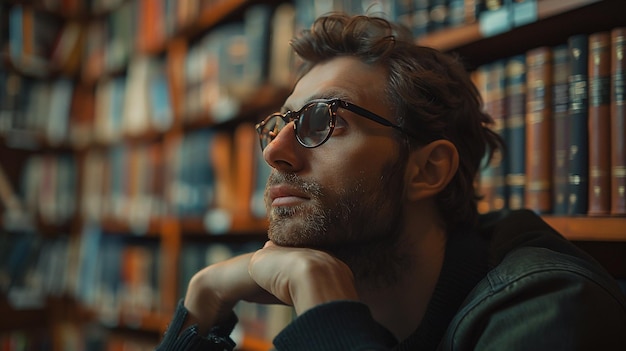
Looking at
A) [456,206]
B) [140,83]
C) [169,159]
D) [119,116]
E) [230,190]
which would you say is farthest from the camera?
[119,116]

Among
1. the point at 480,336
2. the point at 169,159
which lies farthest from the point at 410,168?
the point at 169,159

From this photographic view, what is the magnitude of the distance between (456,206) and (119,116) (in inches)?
76.6

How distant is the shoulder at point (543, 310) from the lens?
669 mm

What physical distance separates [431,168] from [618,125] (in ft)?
1.07

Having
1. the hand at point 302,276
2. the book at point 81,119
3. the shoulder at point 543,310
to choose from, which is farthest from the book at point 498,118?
the book at point 81,119

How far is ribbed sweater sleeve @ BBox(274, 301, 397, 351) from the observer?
26.4 inches

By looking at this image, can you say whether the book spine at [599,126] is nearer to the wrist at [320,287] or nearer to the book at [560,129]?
the book at [560,129]

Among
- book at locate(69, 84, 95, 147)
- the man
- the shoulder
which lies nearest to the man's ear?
the man

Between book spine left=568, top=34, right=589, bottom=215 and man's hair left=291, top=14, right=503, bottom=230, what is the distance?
154mm

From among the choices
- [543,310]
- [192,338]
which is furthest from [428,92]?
[192,338]

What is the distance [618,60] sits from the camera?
937mm

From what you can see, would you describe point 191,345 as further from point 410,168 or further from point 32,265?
point 32,265

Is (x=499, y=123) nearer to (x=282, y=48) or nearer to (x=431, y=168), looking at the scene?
(x=431, y=168)

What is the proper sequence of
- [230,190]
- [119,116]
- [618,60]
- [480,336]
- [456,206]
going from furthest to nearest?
[119,116] < [230,190] < [456,206] < [618,60] < [480,336]
